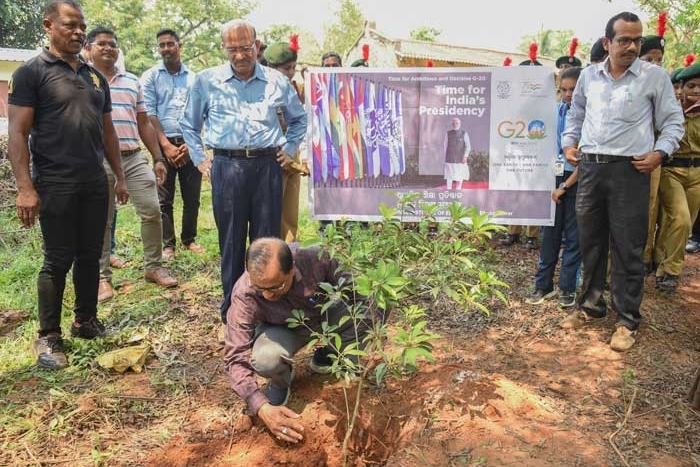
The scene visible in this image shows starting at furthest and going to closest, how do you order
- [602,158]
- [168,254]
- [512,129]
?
[168,254]
[512,129]
[602,158]

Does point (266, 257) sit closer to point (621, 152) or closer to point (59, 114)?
point (59, 114)

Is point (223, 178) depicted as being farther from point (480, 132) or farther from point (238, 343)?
point (480, 132)

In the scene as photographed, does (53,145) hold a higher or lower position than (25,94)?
lower

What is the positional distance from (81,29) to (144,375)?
1.99 meters

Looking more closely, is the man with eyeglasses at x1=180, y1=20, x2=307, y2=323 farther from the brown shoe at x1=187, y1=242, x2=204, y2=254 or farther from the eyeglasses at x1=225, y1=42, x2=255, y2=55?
the brown shoe at x1=187, y1=242, x2=204, y2=254

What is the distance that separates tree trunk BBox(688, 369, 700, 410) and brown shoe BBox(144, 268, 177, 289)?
3.66 metres

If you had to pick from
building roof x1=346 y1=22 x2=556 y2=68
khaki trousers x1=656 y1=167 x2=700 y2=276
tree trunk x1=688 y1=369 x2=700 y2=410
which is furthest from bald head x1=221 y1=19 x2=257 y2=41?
building roof x1=346 y1=22 x2=556 y2=68

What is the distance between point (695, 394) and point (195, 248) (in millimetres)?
4270

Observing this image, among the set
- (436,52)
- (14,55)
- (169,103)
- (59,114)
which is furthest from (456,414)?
(436,52)

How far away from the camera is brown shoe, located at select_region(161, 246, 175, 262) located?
16.4 feet

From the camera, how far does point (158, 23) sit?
102ft

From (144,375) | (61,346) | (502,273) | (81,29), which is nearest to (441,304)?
(502,273)

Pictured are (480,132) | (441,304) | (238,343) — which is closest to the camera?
→ (238,343)

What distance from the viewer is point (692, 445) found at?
2307 millimetres
